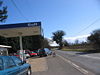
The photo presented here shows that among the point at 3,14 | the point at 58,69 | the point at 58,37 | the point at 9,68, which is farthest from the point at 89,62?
the point at 58,37

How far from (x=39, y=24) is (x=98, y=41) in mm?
26579

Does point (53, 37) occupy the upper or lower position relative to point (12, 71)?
upper

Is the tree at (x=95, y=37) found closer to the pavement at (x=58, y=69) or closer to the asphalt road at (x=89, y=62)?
the asphalt road at (x=89, y=62)

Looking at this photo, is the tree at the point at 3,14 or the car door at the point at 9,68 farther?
the tree at the point at 3,14

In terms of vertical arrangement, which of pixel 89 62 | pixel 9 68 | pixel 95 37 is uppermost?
pixel 95 37

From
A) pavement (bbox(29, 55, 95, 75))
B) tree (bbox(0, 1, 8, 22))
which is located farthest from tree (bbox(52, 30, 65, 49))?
pavement (bbox(29, 55, 95, 75))

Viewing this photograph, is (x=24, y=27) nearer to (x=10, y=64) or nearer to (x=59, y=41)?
(x=10, y=64)

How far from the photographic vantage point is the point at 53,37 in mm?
160375

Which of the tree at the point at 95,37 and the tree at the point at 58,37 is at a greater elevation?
the tree at the point at 58,37

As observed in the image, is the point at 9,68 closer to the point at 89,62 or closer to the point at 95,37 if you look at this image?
the point at 89,62

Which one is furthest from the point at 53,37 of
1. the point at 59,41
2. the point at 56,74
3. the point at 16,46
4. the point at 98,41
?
the point at 56,74

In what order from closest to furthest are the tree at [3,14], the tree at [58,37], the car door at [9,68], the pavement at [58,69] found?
the car door at [9,68]
the pavement at [58,69]
the tree at [3,14]
the tree at [58,37]

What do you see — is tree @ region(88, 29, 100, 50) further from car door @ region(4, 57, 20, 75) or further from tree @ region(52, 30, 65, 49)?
tree @ region(52, 30, 65, 49)

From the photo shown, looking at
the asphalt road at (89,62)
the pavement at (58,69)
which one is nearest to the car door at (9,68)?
the pavement at (58,69)
